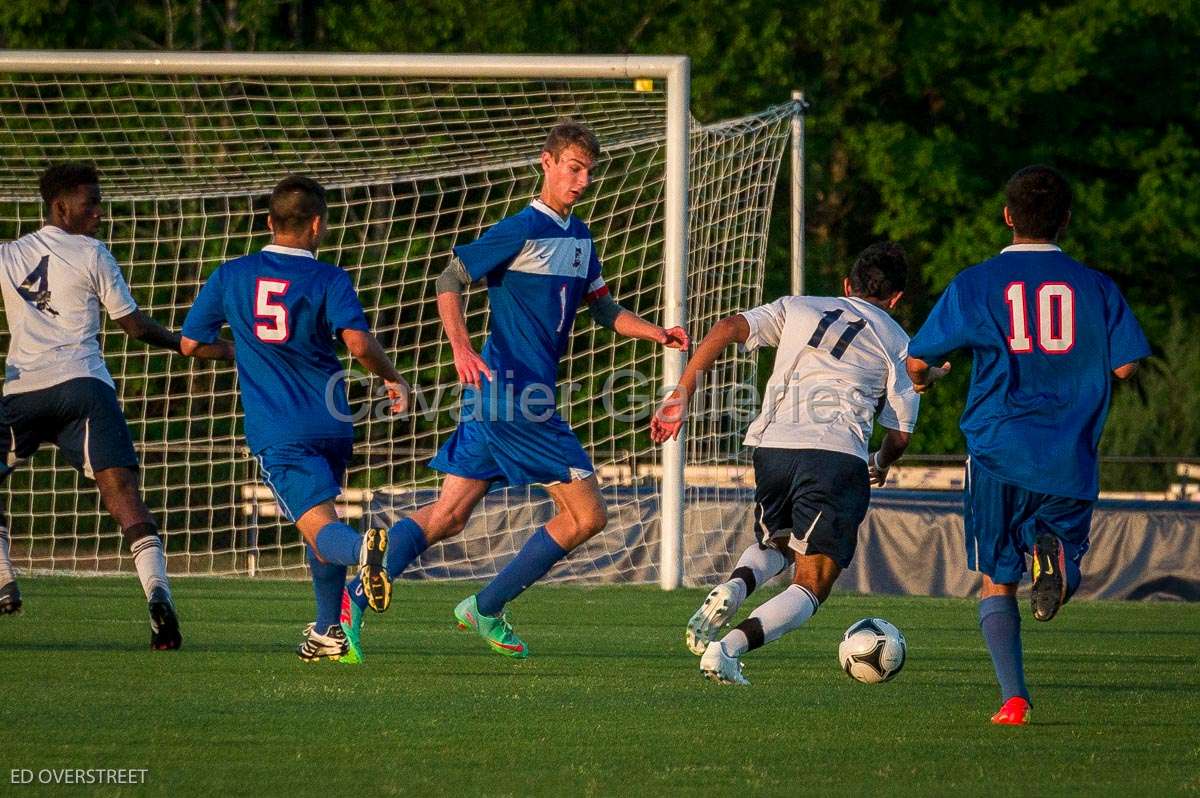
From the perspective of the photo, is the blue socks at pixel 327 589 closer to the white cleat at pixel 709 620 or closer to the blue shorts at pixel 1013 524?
the white cleat at pixel 709 620

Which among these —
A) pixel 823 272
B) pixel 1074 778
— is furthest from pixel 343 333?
pixel 823 272

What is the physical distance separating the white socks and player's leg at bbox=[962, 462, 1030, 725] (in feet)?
11.1

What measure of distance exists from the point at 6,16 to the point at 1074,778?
78.8 ft

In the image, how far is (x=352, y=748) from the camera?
4.65 meters

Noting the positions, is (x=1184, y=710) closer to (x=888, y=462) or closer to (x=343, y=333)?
(x=888, y=462)

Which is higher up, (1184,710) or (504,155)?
(504,155)

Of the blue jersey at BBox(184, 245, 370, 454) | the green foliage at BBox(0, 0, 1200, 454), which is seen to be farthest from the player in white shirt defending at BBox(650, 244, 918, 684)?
the green foliage at BBox(0, 0, 1200, 454)

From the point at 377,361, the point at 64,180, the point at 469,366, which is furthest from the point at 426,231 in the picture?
the point at 377,361

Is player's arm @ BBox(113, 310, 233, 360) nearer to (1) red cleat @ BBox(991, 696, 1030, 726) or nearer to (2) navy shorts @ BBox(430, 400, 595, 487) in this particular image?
(2) navy shorts @ BBox(430, 400, 595, 487)

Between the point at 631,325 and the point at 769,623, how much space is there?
1.76 metres

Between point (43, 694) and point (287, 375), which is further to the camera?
point (287, 375)

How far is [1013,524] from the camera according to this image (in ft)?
17.7

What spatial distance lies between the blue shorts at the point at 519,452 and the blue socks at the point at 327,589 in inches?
24.0

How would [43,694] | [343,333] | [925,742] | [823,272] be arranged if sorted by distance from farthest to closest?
[823,272] < [343,333] < [43,694] < [925,742]
